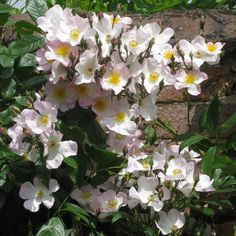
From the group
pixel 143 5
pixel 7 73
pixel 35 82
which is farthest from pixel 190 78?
pixel 143 5

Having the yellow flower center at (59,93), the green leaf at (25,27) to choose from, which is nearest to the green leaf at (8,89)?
the green leaf at (25,27)

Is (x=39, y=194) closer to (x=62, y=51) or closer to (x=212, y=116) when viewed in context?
(x=62, y=51)

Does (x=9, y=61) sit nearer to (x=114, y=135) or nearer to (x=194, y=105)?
(x=114, y=135)

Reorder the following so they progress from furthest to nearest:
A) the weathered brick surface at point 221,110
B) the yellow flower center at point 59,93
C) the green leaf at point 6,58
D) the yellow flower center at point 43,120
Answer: the weathered brick surface at point 221,110 → the green leaf at point 6,58 → the yellow flower center at point 59,93 → the yellow flower center at point 43,120

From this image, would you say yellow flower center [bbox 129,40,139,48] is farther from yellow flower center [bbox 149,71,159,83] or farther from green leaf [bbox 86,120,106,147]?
green leaf [bbox 86,120,106,147]

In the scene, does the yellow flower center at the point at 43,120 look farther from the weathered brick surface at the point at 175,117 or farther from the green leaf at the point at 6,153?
the weathered brick surface at the point at 175,117

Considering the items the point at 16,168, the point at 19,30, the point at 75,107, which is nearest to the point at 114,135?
the point at 75,107
